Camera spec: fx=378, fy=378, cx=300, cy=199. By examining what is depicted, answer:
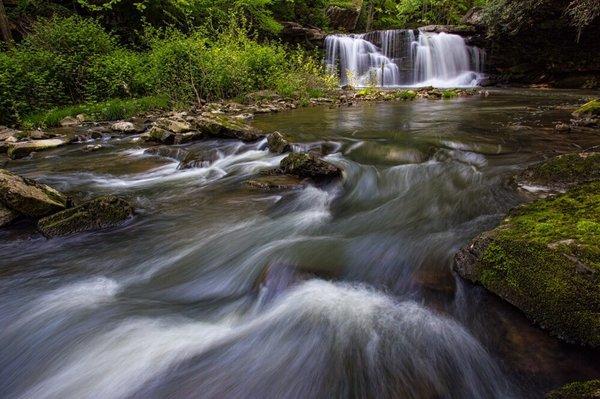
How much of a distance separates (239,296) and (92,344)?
3.42ft

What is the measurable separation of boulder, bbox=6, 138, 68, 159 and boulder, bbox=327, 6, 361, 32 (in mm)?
23815

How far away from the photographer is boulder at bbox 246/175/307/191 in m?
4.91

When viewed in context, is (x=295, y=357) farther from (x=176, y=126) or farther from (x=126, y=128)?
(x=126, y=128)

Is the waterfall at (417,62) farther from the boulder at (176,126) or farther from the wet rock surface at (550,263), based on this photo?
the wet rock surface at (550,263)

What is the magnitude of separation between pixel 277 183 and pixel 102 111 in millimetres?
8730

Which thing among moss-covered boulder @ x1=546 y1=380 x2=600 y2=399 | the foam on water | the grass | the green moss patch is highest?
the grass

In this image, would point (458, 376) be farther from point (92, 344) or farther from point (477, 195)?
point (477, 195)

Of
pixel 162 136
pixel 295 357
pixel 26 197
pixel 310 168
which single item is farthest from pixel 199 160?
pixel 295 357

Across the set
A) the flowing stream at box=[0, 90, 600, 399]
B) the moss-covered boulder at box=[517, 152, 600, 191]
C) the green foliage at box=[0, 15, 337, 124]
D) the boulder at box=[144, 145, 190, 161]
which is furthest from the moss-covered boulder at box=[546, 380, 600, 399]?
the green foliage at box=[0, 15, 337, 124]

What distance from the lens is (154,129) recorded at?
8156 mm

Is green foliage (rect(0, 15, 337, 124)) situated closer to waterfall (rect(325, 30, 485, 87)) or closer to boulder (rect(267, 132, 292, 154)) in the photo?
boulder (rect(267, 132, 292, 154))

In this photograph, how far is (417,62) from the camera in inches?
782

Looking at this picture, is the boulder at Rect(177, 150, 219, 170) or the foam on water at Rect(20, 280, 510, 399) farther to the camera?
the boulder at Rect(177, 150, 219, 170)

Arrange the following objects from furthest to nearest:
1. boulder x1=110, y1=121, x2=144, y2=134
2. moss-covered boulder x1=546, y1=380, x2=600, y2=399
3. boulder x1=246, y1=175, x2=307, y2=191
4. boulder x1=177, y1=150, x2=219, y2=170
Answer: boulder x1=110, y1=121, x2=144, y2=134 → boulder x1=177, y1=150, x2=219, y2=170 → boulder x1=246, y1=175, x2=307, y2=191 → moss-covered boulder x1=546, y1=380, x2=600, y2=399
